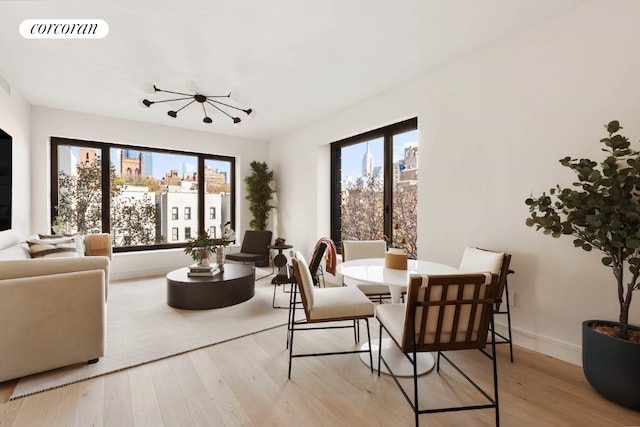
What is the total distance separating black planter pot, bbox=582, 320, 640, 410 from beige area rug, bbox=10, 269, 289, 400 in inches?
97.3

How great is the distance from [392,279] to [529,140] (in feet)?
5.65

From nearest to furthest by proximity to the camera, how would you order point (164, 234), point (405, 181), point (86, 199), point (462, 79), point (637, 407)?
point (637, 407), point (462, 79), point (405, 181), point (86, 199), point (164, 234)

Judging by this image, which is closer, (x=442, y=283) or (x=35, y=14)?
(x=442, y=283)

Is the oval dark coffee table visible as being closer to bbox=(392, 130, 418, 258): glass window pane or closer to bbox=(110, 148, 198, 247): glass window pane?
bbox=(392, 130, 418, 258): glass window pane

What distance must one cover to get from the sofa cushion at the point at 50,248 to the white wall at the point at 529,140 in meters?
4.04

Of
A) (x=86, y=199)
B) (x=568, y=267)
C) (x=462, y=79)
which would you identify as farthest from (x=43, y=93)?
(x=568, y=267)

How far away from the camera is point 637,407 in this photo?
1715mm

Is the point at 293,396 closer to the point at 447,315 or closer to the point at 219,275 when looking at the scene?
the point at 447,315

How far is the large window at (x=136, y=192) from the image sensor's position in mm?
4723

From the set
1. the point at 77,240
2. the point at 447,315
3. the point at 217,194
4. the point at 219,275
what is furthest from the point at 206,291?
the point at 217,194

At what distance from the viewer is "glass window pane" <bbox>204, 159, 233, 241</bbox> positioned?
6039mm

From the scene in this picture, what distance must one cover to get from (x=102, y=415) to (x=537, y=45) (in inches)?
161

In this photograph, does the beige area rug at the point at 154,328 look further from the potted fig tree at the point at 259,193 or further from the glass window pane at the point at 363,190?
the potted fig tree at the point at 259,193

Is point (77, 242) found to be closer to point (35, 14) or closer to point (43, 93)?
point (43, 93)
